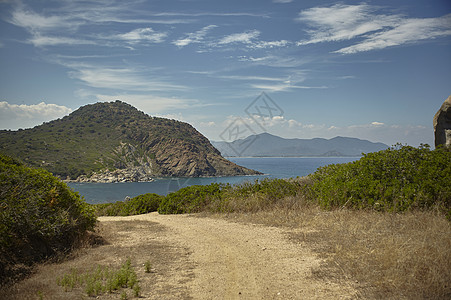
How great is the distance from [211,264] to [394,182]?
20.5 ft

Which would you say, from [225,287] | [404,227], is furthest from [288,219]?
[225,287]

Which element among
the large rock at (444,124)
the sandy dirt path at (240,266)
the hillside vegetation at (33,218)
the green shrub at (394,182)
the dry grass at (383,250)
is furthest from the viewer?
the large rock at (444,124)

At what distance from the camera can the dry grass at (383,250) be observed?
452 centimetres

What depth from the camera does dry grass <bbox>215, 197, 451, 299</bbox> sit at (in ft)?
14.8

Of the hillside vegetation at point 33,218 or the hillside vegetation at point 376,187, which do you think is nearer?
the hillside vegetation at point 33,218

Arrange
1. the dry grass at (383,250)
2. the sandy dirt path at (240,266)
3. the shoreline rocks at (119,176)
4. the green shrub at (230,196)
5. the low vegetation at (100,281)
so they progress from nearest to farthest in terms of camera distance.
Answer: the dry grass at (383,250)
the sandy dirt path at (240,266)
the low vegetation at (100,281)
the green shrub at (230,196)
the shoreline rocks at (119,176)

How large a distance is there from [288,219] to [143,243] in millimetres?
4865

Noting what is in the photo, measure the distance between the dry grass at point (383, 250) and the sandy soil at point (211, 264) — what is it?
1.24ft

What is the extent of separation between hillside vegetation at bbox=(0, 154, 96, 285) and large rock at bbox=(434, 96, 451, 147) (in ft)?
42.4

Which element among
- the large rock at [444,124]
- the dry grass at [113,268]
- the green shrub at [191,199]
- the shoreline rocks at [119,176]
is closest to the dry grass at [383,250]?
the dry grass at [113,268]

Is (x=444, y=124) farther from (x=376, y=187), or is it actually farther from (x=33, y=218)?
(x=33, y=218)

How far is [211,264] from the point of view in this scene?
21.6 ft

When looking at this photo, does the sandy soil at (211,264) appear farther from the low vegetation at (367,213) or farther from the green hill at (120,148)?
the green hill at (120,148)

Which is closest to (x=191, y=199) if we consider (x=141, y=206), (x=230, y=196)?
(x=230, y=196)
